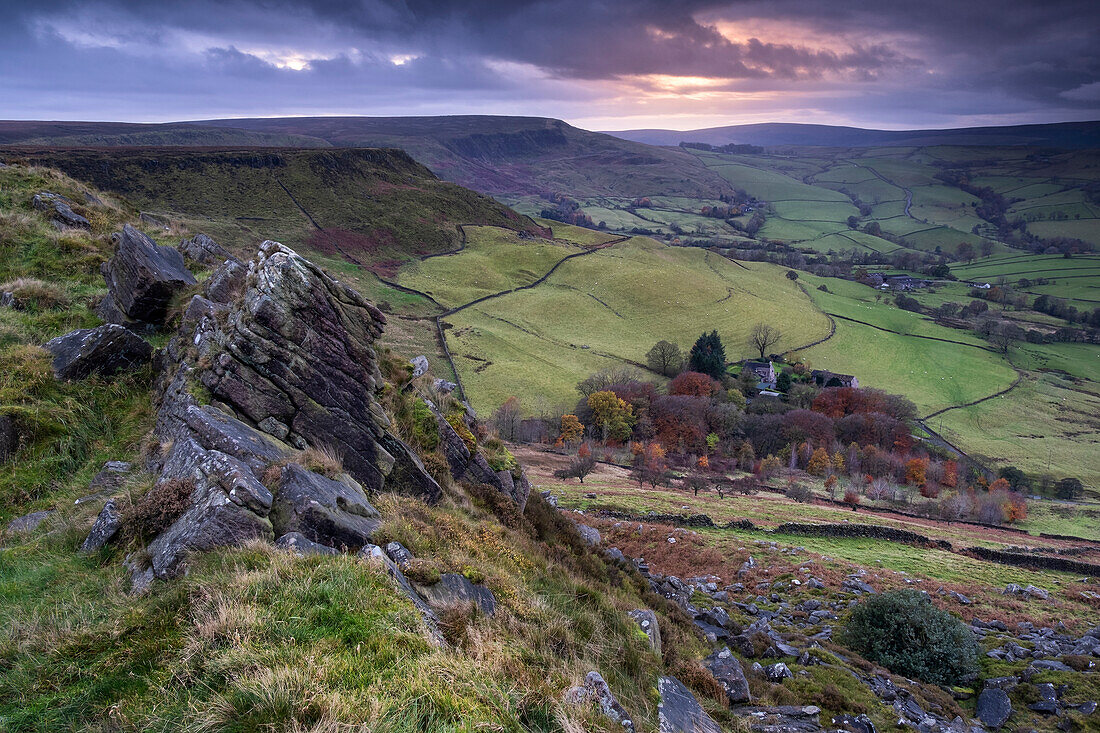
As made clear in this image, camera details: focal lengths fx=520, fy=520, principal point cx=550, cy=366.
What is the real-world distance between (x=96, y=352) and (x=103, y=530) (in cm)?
685

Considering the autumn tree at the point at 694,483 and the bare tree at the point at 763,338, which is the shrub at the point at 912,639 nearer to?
the autumn tree at the point at 694,483

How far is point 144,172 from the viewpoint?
111 m

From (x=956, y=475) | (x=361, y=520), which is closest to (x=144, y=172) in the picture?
(x=361, y=520)

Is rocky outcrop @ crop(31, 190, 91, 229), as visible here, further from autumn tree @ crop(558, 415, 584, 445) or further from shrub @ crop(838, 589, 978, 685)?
autumn tree @ crop(558, 415, 584, 445)

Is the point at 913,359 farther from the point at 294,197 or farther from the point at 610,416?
the point at 294,197

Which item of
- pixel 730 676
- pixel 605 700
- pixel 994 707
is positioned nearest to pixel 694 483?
pixel 994 707

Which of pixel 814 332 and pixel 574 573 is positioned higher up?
pixel 574 573

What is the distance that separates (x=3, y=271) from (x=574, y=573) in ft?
67.9

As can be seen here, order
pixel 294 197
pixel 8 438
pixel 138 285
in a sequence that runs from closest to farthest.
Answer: pixel 8 438 < pixel 138 285 < pixel 294 197

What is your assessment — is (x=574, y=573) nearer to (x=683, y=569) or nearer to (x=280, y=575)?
(x=280, y=575)

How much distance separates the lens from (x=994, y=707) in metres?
13.1

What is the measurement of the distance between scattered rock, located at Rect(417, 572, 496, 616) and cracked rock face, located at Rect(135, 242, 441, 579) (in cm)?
148

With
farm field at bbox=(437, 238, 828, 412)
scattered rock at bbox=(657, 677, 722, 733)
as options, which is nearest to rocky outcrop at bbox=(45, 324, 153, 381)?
scattered rock at bbox=(657, 677, 722, 733)

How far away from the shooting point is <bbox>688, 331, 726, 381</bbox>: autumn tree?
3398 inches
